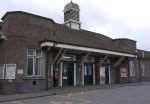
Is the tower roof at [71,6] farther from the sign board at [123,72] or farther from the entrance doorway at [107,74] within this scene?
the sign board at [123,72]

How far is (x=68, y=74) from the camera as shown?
20672 millimetres

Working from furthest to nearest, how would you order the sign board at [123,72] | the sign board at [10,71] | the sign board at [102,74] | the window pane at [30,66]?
the sign board at [123,72]
the sign board at [102,74]
the window pane at [30,66]
the sign board at [10,71]

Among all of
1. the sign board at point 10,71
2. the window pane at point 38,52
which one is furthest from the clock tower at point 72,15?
the sign board at point 10,71

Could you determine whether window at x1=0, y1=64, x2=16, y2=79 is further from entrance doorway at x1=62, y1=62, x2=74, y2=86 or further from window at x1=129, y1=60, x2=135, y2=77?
window at x1=129, y1=60, x2=135, y2=77

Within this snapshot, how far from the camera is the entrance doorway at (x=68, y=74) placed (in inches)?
796

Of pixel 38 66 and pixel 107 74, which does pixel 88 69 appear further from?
pixel 38 66

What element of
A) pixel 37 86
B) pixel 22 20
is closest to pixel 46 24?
pixel 22 20

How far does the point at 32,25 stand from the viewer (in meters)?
17.4

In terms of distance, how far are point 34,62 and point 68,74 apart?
4450 millimetres

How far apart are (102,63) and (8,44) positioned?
11173mm

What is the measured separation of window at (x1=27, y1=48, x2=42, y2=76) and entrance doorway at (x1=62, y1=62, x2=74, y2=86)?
3210mm

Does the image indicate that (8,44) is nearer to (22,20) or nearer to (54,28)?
(22,20)

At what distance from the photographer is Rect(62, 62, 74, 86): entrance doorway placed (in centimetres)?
2021

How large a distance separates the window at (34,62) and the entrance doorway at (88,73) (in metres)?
6.06
